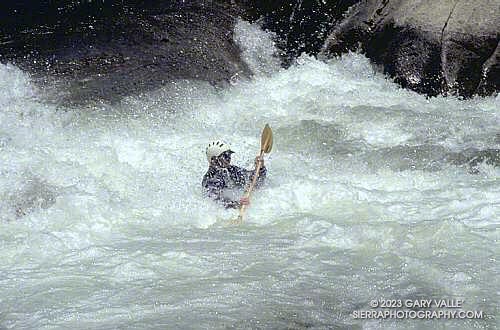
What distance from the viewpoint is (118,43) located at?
8.94 meters

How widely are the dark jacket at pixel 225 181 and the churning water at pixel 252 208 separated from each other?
8 cm

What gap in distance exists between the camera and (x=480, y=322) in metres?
4.04

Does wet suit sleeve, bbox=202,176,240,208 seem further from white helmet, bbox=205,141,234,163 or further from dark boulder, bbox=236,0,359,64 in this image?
dark boulder, bbox=236,0,359,64

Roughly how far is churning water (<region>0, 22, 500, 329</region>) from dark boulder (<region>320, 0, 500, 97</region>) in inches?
8.4

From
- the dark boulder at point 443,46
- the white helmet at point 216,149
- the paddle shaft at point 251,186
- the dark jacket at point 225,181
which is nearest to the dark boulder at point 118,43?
the dark boulder at point 443,46

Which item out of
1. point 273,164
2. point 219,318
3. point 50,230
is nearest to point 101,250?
point 50,230

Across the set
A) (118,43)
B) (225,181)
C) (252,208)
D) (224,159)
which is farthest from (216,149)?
(118,43)

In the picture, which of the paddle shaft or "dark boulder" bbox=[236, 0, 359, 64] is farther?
"dark boulder" bbox=[236, 0, 359, 64]

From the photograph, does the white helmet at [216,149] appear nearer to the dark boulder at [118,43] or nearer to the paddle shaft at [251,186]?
the paddle shaft at [251,186]

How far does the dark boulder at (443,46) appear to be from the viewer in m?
8.21

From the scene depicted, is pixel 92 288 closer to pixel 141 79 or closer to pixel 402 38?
pixel 141 79

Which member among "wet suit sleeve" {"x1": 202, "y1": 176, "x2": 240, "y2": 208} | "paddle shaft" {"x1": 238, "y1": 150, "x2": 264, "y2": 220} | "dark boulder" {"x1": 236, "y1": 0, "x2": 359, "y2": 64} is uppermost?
"paddle shaft" {"x1": 238, "y1": 150, "x2": 264, "y2": 220}

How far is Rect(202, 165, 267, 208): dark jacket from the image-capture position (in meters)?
5.90

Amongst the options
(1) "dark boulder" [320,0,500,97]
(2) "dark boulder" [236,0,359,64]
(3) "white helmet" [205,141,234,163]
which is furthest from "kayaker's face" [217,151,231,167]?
(2) "dark boulder" [236,0,359,64]
